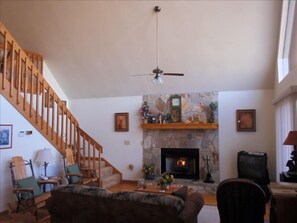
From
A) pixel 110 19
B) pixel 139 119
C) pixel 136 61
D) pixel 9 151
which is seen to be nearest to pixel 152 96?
pixel 139 119

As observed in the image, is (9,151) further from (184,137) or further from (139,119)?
(184,137)

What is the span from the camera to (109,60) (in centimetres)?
698

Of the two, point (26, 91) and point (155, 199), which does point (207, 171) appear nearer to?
point (155, 199)

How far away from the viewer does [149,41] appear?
6281mm

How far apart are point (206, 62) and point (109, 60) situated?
261cm

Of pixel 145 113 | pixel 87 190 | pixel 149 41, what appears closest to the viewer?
pixel 87 190

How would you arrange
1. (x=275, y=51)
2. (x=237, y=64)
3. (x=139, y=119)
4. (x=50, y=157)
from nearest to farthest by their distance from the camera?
(x=50, y=157) → (x=275, y=51) → (x=237, y=64) → (x=139, y=119)

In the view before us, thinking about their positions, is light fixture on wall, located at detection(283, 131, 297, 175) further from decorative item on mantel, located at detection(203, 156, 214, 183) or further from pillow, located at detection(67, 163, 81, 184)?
pillow, located at detection(67, 163, 81, 184)

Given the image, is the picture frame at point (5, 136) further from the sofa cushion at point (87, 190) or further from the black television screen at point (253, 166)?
the black television screen at point (253, 166)

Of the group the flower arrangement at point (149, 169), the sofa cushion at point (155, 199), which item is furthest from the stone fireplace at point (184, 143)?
the sofa cushion at point (155, 199)

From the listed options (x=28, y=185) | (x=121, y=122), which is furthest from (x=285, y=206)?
(x=121, y=122)

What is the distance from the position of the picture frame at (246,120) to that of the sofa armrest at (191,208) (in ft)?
11.9

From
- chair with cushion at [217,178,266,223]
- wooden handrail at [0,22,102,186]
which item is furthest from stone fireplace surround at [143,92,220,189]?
chair with cushion at [217,178,266,223]

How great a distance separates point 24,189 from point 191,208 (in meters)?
2.97
